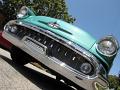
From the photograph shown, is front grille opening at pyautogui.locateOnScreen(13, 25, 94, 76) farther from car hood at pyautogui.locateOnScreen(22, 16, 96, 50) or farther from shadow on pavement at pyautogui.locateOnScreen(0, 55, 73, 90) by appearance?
shadow on pavement at pyautogui.locateOnScreen(0, 55, 73, 90)

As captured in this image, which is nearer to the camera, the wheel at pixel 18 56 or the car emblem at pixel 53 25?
the car emblem at pixel 53 25

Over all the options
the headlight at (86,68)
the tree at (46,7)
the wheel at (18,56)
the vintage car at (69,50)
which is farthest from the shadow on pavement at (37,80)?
the tree at (46,7)

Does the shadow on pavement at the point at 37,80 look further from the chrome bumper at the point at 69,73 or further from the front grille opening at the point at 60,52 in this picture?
the front grille opening at the point at 60,52

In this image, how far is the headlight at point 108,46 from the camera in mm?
5625

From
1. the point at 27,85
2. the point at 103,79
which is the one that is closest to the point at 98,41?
the point at 103,79

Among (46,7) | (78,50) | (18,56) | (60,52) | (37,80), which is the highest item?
(78,50)

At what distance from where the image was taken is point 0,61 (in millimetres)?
6871

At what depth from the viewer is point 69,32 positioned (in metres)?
6.02

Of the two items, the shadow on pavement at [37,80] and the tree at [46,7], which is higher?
the shadow on pavement at [37,80]

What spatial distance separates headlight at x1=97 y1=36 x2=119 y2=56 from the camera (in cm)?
562

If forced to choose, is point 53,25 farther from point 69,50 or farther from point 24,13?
point 24,13

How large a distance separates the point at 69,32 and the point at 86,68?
82 cm

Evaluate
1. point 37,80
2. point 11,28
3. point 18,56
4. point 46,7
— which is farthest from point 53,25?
point 46,7

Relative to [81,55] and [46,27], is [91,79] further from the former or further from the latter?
[46,27]
